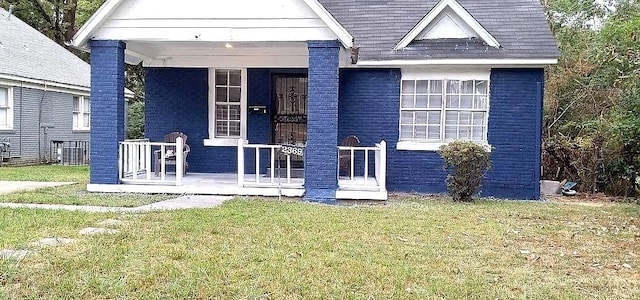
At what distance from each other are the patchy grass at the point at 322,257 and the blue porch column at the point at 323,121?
4.58ft

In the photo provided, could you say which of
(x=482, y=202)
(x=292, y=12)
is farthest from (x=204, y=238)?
(x=482, y=202)

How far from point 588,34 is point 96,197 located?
16.0 meters

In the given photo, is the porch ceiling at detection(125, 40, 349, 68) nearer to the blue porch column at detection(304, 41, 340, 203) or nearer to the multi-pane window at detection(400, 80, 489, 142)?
the blue porch column at detection(304, 41, 340, 203)

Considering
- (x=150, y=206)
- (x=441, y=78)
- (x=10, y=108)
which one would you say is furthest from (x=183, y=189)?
(x=10, y=108)

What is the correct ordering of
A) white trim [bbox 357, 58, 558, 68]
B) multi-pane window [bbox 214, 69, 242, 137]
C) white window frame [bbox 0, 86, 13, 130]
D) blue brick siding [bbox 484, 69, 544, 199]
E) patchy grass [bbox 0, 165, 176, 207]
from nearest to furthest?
patchy grass [bbox 0, 165, 176, 207] < white trim [bbox 357, 58, 558, 68] < blue brick siding [bbox 484, 69, 544, 199] < multi-pane window [bbox 214, 69, 242, 137] < white window frame [bbox 0, 86, 13, 130]

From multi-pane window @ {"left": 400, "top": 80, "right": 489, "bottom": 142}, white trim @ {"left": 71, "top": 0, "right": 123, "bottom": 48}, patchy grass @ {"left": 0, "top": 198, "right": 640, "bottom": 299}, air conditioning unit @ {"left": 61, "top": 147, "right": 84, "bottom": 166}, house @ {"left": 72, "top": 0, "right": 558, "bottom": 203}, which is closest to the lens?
patchy grass @ {"left": 0, "top": 198, "right": 640, "bottom": 299}

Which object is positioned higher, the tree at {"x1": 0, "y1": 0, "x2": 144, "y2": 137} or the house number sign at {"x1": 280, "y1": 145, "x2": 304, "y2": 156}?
the tree at {"x1": 0, "y1": 0, "x2": 144, "y2": 137}

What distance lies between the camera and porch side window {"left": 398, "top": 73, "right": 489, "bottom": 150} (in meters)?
12.0

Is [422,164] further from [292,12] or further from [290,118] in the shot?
[292,12]

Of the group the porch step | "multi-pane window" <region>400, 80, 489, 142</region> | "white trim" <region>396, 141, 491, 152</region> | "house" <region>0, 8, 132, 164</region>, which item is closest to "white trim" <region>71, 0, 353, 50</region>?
"multi-pane window" <region>400, 80, 489, 142</region>

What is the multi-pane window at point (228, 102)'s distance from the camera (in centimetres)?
1279

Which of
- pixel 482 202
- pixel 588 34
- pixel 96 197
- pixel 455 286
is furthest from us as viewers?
pixel 588 34

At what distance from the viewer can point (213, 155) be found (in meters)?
12.9

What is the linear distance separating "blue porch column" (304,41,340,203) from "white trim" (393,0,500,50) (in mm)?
2640
